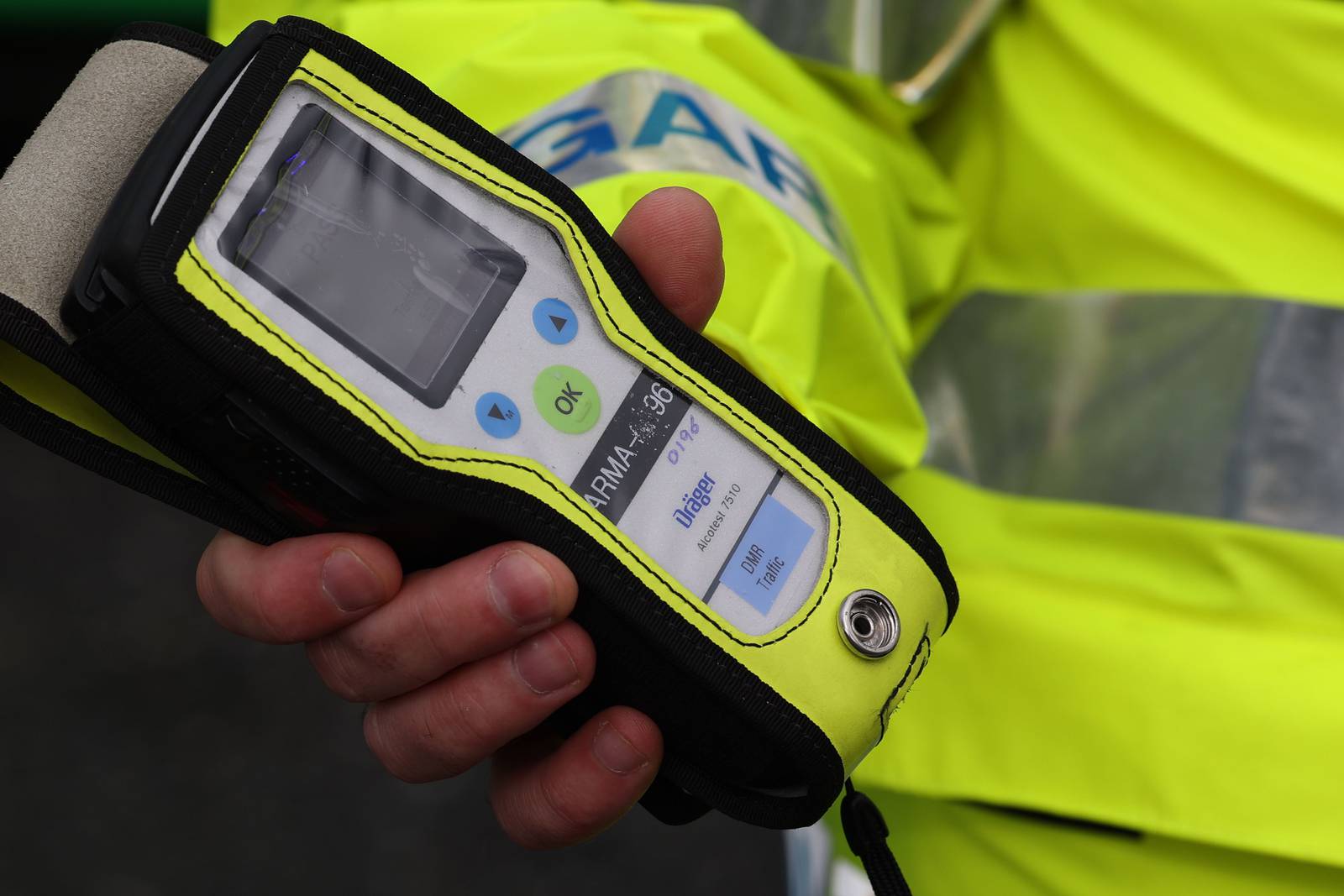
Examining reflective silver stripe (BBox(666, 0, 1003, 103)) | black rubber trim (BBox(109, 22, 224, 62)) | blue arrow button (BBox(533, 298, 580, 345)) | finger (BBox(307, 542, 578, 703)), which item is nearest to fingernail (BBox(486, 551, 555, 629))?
finger (BBox(307, 542, 578, 703))

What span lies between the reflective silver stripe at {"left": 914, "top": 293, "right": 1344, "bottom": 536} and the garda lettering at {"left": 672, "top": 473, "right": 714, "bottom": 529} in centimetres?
31

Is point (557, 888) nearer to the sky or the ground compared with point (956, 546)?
nearer to the ground

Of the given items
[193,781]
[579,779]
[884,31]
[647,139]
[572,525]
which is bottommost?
[193,781]

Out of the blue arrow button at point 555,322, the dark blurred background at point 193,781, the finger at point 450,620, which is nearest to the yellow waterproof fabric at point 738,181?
the blue arrow button at point 555,322

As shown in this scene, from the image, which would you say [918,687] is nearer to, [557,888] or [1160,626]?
[1160,626]

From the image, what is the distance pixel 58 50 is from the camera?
4.78 feet

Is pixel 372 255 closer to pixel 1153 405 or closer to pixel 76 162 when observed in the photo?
pixel 76 162

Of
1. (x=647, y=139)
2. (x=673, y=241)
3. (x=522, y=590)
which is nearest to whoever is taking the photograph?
(x=522, y=590)

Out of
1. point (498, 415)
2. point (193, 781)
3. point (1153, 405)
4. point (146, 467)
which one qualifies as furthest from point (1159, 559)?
point (193, 781)

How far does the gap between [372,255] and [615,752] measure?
0.30 metres

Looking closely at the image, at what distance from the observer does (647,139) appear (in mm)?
800

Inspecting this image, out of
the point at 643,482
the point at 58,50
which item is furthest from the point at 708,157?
the point at 58,50

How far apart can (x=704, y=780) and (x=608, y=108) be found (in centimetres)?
44

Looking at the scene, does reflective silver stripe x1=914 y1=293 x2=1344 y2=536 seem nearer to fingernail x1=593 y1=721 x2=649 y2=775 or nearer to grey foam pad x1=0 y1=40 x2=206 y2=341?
fingernail x1=593 y1=721 x2=649 y2=775
